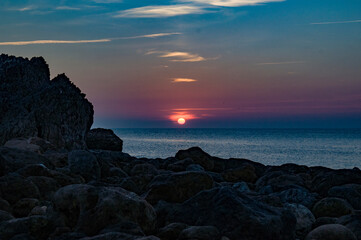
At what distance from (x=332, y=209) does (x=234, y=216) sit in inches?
132

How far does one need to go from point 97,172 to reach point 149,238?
7.23 meters

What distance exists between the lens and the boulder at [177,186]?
7730mm

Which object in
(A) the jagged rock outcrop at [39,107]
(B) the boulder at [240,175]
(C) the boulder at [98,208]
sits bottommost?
(B) the boulder at [240,175]

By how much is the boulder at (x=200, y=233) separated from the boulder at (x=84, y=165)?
6.32 metres

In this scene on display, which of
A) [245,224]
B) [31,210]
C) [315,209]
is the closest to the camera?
[245,224]

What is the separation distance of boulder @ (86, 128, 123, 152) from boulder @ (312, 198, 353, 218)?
2489 cm

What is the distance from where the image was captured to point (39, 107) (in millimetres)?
21594

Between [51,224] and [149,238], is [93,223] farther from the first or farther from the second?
[149,238]

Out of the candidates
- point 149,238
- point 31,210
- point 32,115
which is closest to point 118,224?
point 149,238

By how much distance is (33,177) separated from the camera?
8.98 m

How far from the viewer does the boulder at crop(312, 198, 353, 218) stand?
8.38 m

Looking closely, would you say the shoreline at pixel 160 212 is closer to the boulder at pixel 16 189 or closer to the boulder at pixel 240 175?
the boulder at pixel 16 189

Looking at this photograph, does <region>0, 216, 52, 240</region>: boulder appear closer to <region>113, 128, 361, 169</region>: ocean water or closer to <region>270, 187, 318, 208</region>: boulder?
<region>270, 187, 318, 208</region>: boulder

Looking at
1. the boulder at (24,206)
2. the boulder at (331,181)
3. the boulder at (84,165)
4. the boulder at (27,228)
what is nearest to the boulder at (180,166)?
the boulder at (84,165)
